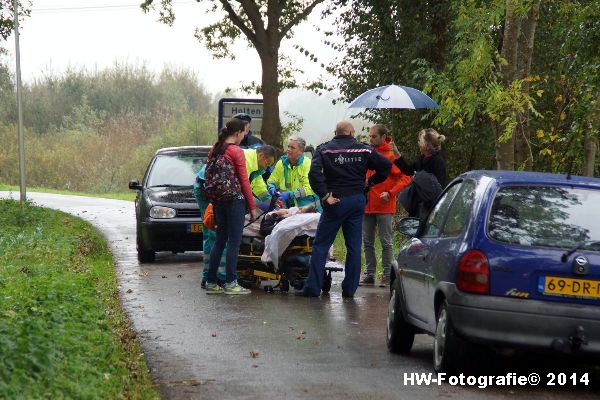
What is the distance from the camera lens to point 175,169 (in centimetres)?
1920

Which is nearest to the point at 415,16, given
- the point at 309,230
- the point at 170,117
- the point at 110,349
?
the point at 309,230

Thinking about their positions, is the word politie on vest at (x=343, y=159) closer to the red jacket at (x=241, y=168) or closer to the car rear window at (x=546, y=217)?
the red jacket at (x=241, y=168)

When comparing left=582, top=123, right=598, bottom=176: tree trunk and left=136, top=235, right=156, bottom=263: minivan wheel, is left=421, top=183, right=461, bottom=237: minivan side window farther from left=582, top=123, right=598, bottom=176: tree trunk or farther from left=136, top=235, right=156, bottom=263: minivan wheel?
left=582, top=123, right=598, bottom=176: tree trunk

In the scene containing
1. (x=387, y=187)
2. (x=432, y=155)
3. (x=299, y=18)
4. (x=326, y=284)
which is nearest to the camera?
(x=432, y=155)

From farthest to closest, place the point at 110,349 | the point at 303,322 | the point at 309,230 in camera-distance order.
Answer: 1. the point at 309,230
2. the point at 303,322
3. the point at 110,349

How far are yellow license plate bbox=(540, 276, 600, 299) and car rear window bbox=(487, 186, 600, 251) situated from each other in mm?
258

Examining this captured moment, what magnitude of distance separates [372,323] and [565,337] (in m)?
3.95

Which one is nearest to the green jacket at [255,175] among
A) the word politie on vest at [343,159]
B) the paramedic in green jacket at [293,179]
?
the paramedic in green jacket at [293,179]

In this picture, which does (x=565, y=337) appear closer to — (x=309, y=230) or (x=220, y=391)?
(x=220, y=391)

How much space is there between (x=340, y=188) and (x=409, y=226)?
12.2ft

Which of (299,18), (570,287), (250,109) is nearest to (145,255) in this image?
(570,287)

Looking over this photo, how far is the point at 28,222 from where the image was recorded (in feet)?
81.2

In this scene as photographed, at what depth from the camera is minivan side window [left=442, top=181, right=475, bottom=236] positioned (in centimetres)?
802

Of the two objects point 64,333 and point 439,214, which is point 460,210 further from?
point 64,333
